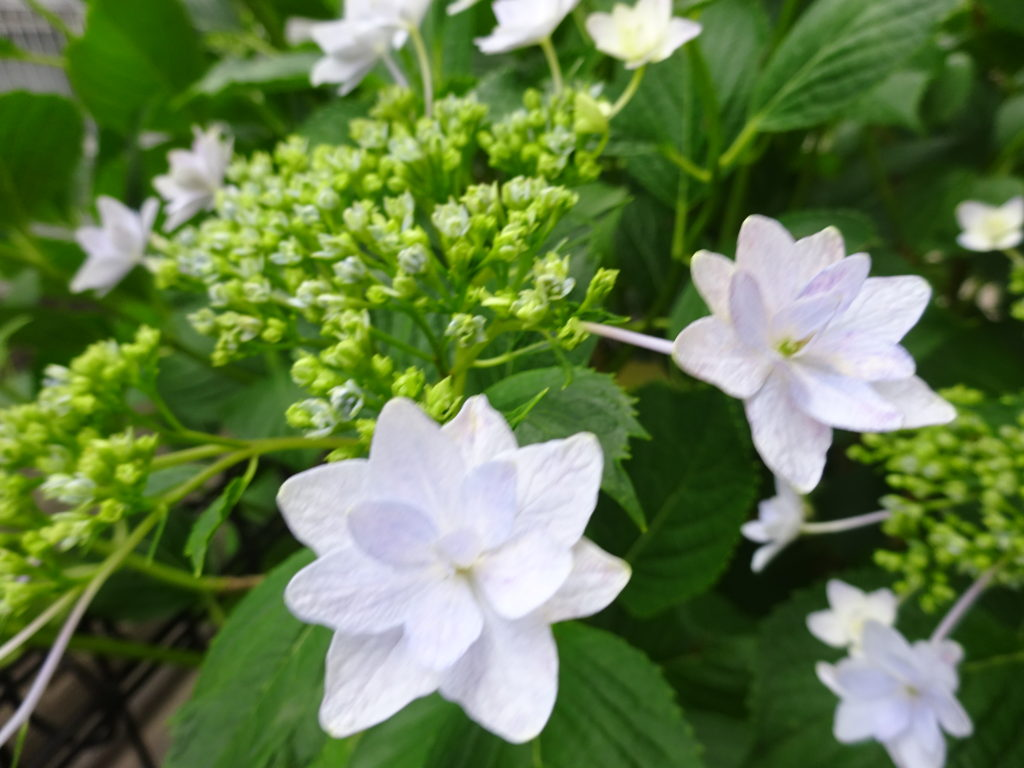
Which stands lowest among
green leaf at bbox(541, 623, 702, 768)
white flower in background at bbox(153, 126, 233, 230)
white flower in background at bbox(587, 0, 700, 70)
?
green leaf at bbox(541, 623, 702, 768)

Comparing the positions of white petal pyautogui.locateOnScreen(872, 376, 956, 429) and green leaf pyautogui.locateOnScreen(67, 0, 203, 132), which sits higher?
green leaf pyautogui.locateOnScreen(67, 0, 203, 132)

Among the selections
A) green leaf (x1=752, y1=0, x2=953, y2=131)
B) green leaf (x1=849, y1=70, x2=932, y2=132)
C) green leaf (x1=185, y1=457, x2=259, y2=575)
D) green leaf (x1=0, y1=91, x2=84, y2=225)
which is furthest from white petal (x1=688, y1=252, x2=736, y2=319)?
green leaf (x1=0, y1=91, x2=84, y2=225)

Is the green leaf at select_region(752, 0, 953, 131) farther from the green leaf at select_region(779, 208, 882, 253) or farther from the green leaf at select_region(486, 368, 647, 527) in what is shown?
the green leaf at select_region(486, 368, 647, 527)

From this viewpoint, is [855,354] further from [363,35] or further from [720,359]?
[363,35]

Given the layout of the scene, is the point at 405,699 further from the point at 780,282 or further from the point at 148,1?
the point at 148,1

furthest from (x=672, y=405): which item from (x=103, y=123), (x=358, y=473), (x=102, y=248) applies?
(x=103, y=123)

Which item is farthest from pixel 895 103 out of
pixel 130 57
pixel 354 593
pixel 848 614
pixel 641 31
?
pixel 130 57
